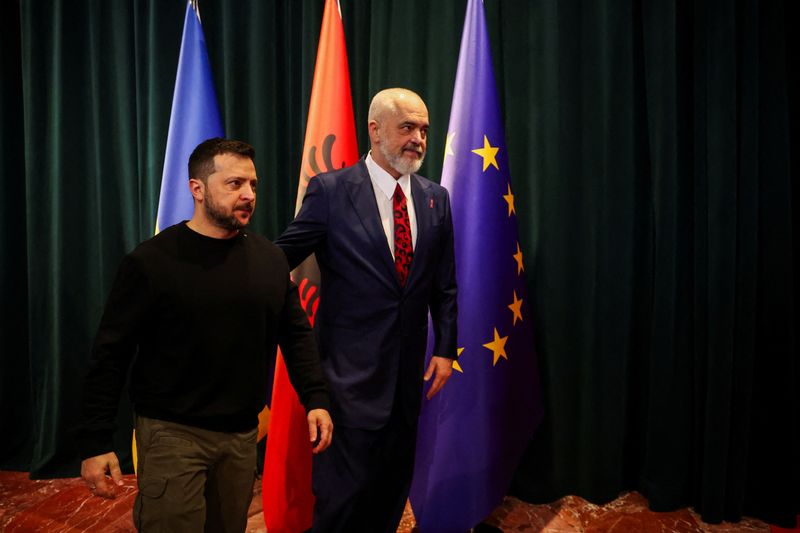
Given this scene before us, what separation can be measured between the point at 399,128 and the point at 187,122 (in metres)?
1.24

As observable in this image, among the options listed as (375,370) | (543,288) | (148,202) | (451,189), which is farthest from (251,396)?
(148,202)

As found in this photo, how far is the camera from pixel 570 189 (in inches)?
105

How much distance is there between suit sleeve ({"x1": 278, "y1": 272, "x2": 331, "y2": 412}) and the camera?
1542mm

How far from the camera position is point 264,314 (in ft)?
4.75

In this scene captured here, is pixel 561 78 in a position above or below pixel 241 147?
above

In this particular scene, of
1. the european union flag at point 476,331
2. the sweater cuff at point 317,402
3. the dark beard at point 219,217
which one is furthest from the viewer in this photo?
the european union flag at point 476,331

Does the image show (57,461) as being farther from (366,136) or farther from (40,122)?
(366,136)

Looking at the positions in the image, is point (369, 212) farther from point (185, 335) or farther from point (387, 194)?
point (185, 335)

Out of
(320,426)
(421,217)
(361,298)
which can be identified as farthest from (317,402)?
(421,217)

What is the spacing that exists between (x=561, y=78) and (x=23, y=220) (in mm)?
2894

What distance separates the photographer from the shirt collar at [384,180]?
1.75 metres

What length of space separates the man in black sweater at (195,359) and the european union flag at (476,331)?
849 millimetres

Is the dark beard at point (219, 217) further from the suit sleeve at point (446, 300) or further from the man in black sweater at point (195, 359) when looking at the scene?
the suit sleeve at point (446, 300)

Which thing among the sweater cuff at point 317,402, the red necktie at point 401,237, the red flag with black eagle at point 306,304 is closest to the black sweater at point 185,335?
the sweater cuff at point 317,402
